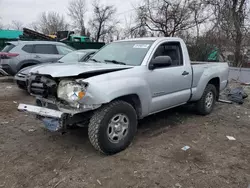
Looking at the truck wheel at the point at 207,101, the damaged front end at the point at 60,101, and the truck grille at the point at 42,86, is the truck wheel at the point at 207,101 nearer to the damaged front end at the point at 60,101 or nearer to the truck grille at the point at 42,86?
the damaged front end at the point at 60,101

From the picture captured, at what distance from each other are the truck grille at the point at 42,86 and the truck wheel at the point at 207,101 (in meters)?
3.52

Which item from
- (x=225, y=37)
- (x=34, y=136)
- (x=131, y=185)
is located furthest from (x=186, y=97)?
(x=225, y=37)

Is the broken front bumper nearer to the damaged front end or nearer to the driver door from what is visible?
the damaged front end

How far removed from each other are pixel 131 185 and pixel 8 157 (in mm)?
1923

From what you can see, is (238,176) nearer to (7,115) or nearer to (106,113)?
(106,113)

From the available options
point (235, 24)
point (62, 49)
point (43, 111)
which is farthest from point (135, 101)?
point (235, 24)

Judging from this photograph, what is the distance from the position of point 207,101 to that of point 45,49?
23.2 ft

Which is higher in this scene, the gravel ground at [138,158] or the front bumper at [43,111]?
the front bumper at [43,111]

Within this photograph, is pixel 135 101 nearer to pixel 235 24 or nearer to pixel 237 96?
pixel 237 96

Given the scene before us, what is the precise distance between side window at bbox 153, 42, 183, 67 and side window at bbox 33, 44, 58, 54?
6632mm

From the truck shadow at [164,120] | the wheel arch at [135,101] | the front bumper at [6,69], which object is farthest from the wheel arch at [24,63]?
the wheel arch at [135,101]

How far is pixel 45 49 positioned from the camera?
977cm

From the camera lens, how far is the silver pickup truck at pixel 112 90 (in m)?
3.12

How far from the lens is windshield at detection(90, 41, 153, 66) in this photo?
4.04m
